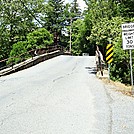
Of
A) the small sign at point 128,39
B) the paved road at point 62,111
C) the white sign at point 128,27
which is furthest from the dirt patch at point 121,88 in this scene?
the white sign at point 128,27

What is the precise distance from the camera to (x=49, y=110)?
8.39 metres

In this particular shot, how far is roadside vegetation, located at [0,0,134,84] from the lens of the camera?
1872 centimetres

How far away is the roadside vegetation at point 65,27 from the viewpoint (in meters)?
18.7

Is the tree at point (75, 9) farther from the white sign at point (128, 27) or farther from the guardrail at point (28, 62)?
the white sign at point (128, 27)


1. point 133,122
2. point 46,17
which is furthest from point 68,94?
point 46,17

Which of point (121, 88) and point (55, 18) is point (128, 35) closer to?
point (121, 88)

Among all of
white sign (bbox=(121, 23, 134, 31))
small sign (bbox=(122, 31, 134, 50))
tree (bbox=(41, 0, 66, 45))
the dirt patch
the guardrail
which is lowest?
the dirt patch

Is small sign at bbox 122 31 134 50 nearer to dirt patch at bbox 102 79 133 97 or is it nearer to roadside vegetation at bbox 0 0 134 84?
dirt patch at bbox 102 79 133 97

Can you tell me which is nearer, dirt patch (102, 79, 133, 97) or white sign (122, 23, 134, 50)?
white sign (122, 23, 134, 50)

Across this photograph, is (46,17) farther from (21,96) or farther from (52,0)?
(21,96)

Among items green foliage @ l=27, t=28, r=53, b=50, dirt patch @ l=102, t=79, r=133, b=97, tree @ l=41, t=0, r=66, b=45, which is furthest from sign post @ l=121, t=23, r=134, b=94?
tree @ l=41, t=0, r=66, b=45

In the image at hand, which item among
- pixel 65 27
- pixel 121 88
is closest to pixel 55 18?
pixel 65 27

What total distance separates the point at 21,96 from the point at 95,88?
3.36 meters

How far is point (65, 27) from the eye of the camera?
2709 inches
